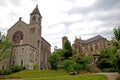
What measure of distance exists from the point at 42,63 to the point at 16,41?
13.7 m

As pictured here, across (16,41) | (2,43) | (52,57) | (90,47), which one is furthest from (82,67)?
(90,47)

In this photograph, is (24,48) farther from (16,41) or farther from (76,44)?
(76,44)

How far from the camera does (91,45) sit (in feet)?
255

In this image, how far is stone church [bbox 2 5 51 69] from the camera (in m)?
51.1

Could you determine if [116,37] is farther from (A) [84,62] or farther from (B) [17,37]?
(B) [17,37]

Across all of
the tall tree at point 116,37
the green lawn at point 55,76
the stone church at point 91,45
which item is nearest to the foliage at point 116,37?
the tall tree at point 116,37

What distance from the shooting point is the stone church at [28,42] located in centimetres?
5105

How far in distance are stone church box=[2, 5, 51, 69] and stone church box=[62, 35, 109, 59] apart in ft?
74.7

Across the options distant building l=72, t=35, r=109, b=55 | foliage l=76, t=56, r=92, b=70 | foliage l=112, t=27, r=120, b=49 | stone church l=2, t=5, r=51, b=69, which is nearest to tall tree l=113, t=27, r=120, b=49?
foliage l=112, t=27, r=120, b=49

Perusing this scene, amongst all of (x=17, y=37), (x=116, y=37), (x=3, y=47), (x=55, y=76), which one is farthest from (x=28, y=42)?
(x=116, y=37)

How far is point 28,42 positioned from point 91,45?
34137 mm

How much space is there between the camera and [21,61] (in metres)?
50.8

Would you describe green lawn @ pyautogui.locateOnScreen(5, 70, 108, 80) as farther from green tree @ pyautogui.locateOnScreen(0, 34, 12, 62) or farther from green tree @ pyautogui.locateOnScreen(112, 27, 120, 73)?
green tree @ pyautogui.locateOnScreen(0, 34, 12, 62)

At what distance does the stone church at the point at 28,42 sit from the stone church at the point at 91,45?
2276cm
